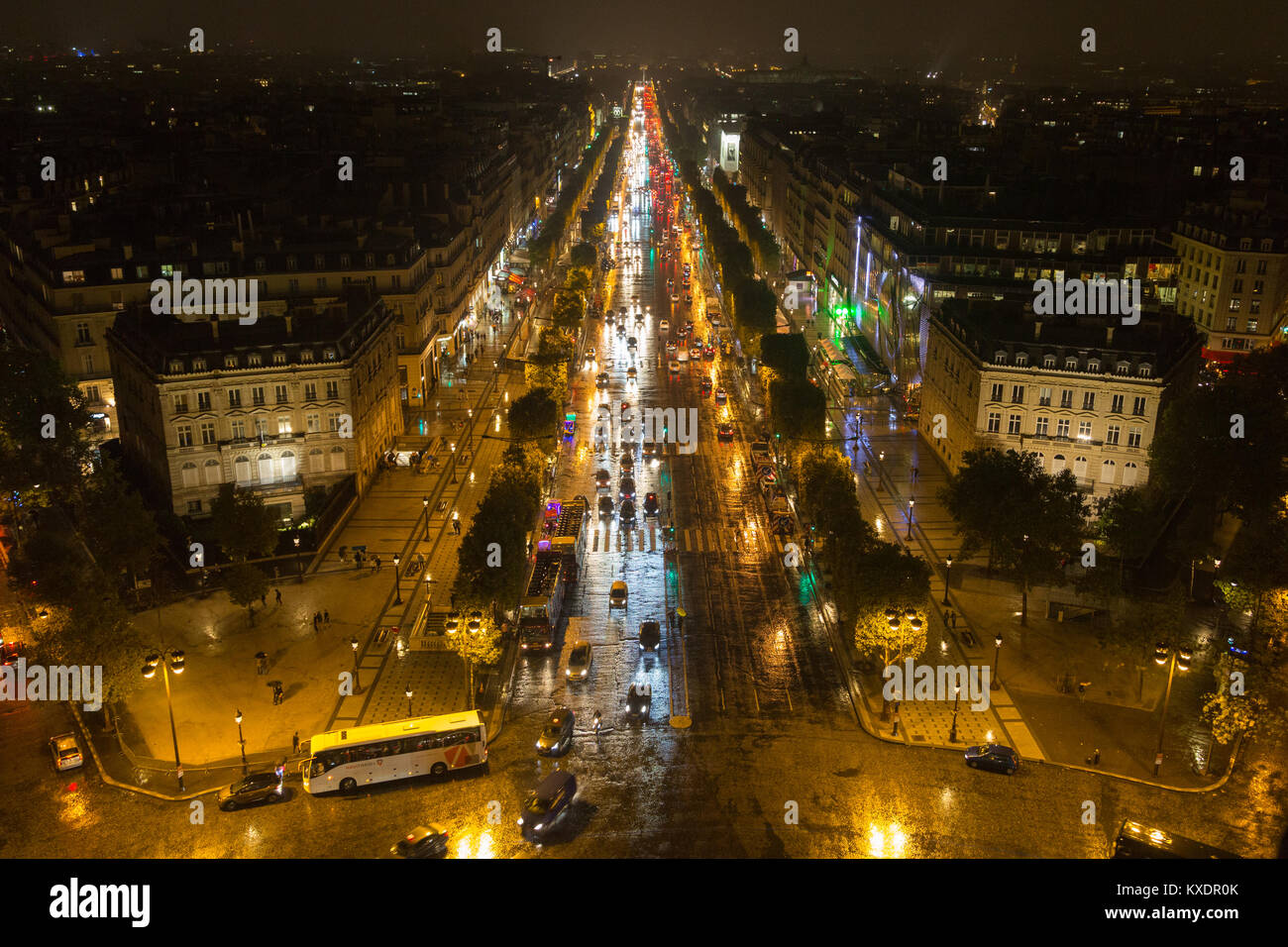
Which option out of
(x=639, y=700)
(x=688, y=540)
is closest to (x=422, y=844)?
(x=639, y=700)

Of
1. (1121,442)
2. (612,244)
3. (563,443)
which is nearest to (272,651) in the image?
(563,443)

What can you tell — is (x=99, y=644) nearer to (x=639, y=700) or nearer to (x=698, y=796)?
(x=639, y=700)

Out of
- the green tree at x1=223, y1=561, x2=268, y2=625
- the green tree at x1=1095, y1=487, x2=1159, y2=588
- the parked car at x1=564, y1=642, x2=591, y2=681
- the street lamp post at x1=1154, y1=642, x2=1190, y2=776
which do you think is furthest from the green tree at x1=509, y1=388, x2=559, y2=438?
the street lamp post at x1=1154, y1=642, x2=1190, y2=776

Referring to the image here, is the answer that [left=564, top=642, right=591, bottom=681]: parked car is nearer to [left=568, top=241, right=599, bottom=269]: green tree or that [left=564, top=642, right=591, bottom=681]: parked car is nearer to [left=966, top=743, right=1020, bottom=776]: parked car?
[left=966, top=743, right=1020, bottom=776]: parked car

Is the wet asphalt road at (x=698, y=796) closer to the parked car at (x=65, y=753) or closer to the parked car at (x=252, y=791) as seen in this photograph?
the parked car at (x=252, y=791)

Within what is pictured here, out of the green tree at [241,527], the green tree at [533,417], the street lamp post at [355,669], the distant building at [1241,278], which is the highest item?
the distant building at [1241,278]

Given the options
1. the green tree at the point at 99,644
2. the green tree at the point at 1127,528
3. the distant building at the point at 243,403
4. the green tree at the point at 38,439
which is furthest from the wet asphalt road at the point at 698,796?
the green tree at the point at 38,439
